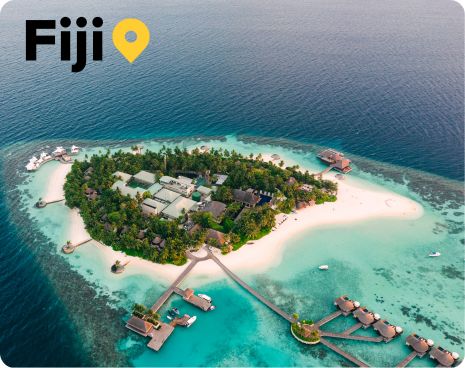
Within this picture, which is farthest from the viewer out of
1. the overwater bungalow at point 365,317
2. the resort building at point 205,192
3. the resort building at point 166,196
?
the resort building at point 205,192

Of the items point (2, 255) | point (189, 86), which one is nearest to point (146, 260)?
point (2, 255)

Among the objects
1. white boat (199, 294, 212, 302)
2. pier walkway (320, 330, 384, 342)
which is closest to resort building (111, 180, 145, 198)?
white boat (199, 294, 212, 302)

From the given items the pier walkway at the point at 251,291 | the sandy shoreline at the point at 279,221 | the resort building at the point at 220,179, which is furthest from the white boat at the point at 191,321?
the resort building at the point at 220,179

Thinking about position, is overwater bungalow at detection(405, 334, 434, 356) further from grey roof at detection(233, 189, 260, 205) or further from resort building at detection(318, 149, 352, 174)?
resort building at detection(318, 149, 352, 174)

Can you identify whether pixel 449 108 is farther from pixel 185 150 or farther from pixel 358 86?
pixel 185 150

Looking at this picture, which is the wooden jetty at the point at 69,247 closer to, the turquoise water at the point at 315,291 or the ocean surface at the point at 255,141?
the turquoise water at the point at 315,291

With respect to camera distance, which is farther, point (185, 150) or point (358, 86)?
point (358, 86)

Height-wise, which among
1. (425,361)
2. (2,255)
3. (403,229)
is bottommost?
(2,255)
